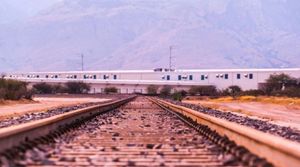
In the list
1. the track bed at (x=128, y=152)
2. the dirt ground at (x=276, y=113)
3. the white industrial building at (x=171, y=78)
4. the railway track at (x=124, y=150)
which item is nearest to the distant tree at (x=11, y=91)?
the dirt ground at (x=276, y=113)

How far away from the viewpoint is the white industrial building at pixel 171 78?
12019cm

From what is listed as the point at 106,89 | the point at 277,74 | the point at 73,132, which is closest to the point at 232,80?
the point at 277,74

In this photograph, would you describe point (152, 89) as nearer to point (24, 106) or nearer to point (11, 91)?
point (11, 91)

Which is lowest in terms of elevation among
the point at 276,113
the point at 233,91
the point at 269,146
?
the point at 276,113

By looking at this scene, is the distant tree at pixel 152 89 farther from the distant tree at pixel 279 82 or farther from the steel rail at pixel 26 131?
the steel rail at pixel 26 131

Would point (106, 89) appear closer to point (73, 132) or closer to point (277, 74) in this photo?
point (277, 74)

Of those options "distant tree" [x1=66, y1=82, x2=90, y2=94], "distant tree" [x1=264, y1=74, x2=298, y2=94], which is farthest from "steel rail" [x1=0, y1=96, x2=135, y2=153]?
"distant tree" [x1=66, y1=82, x2=90, y2=94]

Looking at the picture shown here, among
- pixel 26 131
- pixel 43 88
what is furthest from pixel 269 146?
pixel 43 88

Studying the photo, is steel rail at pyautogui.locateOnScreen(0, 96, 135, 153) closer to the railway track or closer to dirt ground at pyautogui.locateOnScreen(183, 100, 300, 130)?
the railway track

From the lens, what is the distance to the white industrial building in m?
120

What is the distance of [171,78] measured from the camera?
14212cm

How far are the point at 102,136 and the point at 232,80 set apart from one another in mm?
113555

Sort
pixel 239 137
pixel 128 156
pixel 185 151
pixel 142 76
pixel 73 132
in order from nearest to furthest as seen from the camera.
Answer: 1. pixel 128 156
2. pixel 185 151
3. pixel 239 137
4. pixel 73 132
5. pixel 142 76

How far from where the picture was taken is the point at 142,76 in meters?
145
